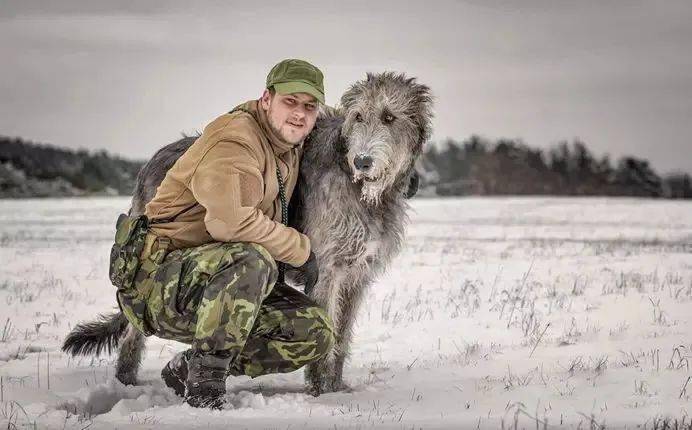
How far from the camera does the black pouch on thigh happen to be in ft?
15.0

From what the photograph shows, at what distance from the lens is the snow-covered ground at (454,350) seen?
4.40 metres

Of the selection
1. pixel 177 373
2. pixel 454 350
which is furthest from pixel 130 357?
Answer: pixel 454 350

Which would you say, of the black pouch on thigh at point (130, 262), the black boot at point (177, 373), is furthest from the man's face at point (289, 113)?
the black boot at point (177, 373)

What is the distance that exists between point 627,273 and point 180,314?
7.35m

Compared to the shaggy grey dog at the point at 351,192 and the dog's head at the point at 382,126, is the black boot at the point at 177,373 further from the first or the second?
the dog's head at the point at 382,126

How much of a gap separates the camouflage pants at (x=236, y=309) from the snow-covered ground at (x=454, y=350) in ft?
1.04

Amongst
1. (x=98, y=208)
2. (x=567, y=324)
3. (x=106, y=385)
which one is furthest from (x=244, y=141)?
(x=98, y=208)

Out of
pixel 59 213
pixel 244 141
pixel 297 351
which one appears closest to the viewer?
pixel 244 141

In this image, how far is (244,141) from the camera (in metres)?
4.52

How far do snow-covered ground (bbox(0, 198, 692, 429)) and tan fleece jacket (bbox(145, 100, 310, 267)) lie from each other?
1.02 m

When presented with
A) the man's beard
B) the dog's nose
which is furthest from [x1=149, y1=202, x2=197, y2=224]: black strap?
the dog's nose

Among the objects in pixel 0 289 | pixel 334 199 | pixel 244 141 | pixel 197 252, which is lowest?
pixel 0 289

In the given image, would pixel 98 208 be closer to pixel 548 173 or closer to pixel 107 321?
pixel 548 173

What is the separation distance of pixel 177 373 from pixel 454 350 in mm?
2716
